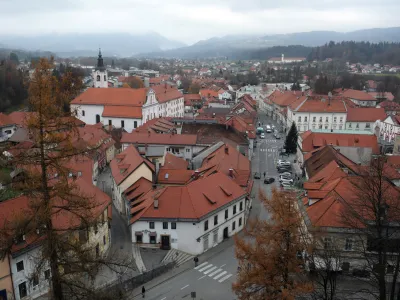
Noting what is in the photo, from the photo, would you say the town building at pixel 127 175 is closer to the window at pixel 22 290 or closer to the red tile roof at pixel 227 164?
the red tile roof at pixel 227 164

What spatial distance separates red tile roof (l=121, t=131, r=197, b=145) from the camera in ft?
164

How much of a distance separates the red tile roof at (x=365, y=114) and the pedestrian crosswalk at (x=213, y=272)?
183ft

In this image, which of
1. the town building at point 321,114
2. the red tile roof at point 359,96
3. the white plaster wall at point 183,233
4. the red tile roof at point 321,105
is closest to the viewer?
the white plaster wall at point 183,233

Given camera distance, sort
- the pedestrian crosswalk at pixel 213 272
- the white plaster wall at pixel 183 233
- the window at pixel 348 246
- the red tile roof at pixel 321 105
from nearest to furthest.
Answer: the window at pixel 348 246
the pedestrian crosswalk at pixel 213 272
the white plaster wall at pixel 183 233
the red tile roof at pixel 321 105

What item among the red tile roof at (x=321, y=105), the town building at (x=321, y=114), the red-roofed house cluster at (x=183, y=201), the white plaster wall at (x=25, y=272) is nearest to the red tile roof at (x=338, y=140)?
the red-roofed house cluster at (x=183, y=201)

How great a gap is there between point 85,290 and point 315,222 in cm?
1724

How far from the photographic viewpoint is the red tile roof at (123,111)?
70.8 metres

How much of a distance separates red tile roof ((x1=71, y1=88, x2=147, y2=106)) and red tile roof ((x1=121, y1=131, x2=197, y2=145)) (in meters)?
21.1

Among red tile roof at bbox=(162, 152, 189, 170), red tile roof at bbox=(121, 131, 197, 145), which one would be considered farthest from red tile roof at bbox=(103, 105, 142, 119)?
red tile roof at bbox=(162, 152, 189, 170)

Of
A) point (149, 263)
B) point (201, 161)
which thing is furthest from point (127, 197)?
point (201, 161)

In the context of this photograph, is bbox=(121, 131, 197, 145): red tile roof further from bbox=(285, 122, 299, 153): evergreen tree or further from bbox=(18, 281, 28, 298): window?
bbox=(18, 281, 28, 298): window

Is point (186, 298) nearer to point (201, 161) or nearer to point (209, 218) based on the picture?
point (209, 218)

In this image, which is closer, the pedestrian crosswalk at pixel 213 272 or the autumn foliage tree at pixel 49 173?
the autumn foliage tree at pixel 49 173

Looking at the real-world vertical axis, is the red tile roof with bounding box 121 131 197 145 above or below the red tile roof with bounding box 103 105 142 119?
below
